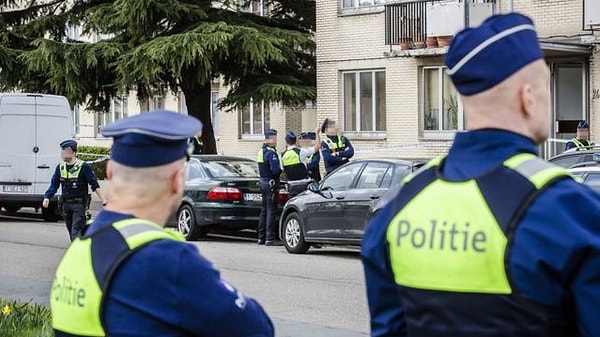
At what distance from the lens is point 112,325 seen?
3.25 m

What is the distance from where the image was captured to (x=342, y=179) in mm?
16953

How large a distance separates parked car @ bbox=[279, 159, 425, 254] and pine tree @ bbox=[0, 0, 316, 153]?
8.70 m

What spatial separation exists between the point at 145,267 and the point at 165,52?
22744mm

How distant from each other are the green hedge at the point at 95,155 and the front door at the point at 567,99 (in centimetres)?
1701

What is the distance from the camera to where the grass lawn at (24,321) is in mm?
8867

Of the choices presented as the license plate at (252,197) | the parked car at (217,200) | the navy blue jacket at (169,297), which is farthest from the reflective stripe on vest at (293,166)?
the navy blue jacket at (169,297)

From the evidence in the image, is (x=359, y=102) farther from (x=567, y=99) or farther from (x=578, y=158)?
(x=578, y=158)

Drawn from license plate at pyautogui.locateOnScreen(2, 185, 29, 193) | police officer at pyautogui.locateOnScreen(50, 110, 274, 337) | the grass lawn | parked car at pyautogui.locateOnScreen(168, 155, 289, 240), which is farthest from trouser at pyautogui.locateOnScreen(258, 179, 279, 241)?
police officer at pyautogui.locateOnScreen(50, 110, 274, 337)

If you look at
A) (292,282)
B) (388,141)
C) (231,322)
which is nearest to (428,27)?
(388,141)

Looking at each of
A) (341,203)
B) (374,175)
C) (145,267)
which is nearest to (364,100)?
(341,203)

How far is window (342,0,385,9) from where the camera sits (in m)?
28.8

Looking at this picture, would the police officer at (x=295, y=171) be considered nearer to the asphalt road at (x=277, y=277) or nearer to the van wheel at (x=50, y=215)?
the asphalt road at (x=277, y=277)

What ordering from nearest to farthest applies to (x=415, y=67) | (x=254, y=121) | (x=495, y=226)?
(x=495, y=226) < (x=415, y=67) < (x=254, y=121)

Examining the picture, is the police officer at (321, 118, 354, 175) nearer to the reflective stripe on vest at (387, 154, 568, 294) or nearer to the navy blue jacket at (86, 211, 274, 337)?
the navy blue jacket at (86, 211, 274, 337)
